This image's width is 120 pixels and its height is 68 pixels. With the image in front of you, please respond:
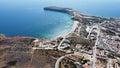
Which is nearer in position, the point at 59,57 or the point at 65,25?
the point at 59,57

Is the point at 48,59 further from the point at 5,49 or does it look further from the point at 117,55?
the point at 117,55

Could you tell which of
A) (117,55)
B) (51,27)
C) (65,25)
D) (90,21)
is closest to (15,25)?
(51,27)

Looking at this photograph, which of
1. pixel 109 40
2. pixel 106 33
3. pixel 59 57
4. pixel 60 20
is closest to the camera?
pixel 59 57

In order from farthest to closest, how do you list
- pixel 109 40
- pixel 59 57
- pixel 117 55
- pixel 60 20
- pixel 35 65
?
pixel 60 20 < pixel 109 40 < pixel 117 55 < pixel 59 57 < pixel 35 65

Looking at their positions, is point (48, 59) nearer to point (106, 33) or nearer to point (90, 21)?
point (106, 33)

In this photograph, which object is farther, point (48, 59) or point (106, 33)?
point (106, 33)

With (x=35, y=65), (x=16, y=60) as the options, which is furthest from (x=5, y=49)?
(x=35, y=65)
